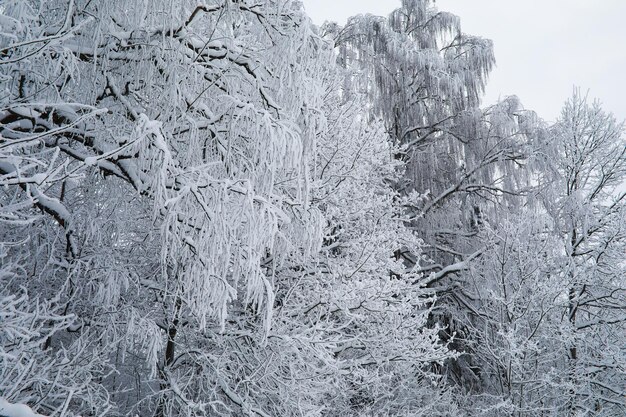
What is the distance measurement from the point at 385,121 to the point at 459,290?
13.0 feet

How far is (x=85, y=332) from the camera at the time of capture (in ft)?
13.3

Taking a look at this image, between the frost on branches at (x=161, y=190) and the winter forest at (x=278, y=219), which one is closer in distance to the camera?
the frost on branches at (x=161, y=190)

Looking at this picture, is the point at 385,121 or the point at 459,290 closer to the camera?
the point at 459,290

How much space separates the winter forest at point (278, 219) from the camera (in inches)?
118

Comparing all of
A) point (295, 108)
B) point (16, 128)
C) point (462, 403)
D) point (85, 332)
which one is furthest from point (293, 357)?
point (462, 403)

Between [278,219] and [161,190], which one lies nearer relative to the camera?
[161,190]

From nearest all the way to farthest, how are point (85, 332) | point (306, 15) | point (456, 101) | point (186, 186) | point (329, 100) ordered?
point (186, 186)
point (306, 15)
point (85, 332)
point (329, 100)
point (456, 101)

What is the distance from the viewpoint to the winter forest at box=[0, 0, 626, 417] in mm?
3002

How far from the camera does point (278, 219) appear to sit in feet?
11.2

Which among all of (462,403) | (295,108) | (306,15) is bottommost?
(462,403)

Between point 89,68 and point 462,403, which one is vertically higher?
point 89,68

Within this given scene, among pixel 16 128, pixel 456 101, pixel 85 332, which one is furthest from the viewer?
pixel 456 101

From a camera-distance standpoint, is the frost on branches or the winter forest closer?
the frost on branches

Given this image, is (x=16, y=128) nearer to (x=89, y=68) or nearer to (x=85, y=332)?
(x=89, y=68)
